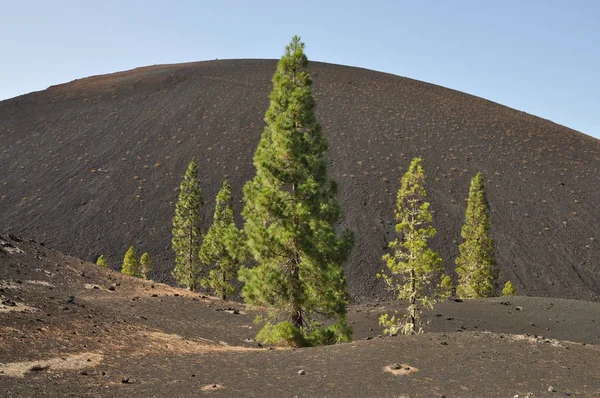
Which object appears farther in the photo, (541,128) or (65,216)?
(541,128)

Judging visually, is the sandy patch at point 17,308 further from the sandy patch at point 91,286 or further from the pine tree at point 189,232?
the pine tree at point 189,232

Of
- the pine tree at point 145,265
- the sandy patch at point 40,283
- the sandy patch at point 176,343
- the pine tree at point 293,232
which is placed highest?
the pine tree at point 293,232

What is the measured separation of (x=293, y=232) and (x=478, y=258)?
2762cm

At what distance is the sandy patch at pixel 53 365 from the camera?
10.3m

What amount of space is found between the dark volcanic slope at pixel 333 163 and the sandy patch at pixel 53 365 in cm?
4105

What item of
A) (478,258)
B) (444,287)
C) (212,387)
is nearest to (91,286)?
(212,387)

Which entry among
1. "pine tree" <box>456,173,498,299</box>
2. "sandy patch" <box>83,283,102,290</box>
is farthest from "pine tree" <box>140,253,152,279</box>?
"pine tree" <box>456,173,498,299</box>

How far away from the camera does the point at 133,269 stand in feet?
154

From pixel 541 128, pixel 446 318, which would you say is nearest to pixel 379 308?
pixel 446 318

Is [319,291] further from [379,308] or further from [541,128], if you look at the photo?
[541,128]

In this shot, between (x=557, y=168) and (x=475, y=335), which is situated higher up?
(x=557, y=168)

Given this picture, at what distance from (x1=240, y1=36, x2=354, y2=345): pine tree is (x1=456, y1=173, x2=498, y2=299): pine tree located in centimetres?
2522

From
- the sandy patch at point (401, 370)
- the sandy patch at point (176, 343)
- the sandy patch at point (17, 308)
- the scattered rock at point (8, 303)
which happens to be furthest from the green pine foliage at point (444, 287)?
the scattered rock at point (8, 303)

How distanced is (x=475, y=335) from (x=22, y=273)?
20.0 meters
